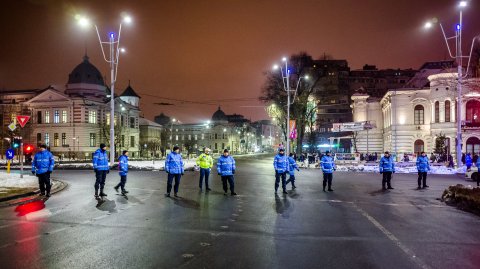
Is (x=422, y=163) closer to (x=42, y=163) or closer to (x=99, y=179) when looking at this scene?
(x=99, y=179)

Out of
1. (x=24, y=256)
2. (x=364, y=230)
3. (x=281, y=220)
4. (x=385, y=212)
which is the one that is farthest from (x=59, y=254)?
(x=385, y=212)

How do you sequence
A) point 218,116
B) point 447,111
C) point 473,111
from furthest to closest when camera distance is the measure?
1. point 218,116
2. point 447,111
3. point 473,111

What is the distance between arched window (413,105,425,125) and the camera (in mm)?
52125

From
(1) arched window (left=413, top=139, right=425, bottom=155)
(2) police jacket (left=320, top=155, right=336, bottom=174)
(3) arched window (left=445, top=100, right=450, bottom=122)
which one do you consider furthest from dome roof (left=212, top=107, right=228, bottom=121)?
(2) police jacket (left=320, top=155, right=336, bottom=174)

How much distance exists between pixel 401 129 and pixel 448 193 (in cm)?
4000

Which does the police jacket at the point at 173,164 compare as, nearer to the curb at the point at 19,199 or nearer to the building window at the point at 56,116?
the curb at the point at 19,199


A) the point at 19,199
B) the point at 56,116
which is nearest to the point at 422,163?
the point at 19,199

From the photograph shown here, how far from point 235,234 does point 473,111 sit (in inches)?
1893

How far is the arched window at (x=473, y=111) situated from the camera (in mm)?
47688

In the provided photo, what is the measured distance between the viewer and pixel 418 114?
52406 mm

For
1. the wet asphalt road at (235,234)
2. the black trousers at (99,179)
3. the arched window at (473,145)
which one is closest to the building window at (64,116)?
the arched window at (473,145)

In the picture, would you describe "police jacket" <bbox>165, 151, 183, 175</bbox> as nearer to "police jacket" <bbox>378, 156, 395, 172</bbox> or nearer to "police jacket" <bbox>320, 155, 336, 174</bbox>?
"police jacket" <bbox>320, 155, 336, 174</bbox>

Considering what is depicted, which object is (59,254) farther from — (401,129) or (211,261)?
(401,129)

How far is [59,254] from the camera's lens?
22.7ft
